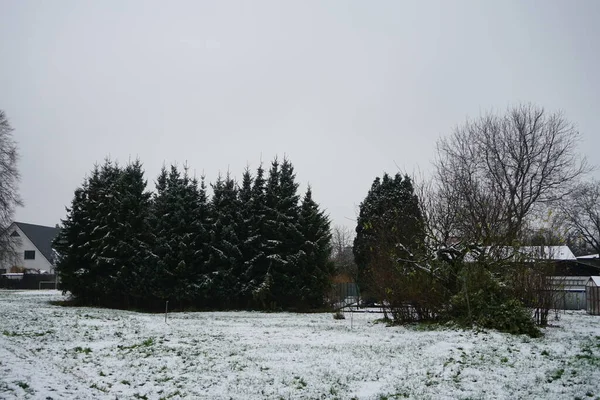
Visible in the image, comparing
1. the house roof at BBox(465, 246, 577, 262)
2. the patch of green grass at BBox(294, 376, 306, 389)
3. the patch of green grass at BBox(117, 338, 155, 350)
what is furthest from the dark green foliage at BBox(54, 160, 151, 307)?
the patch of green grass at BBox(294, 376, 306, 389)

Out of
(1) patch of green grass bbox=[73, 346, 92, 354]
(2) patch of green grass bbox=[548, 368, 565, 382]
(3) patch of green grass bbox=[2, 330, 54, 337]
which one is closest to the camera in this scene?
(2) patch of green grass bbox=[548, 368, 565, 382]

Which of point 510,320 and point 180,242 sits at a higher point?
point 180,242

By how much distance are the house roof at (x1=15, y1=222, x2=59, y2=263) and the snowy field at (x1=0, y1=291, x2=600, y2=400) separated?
56929 millimetres

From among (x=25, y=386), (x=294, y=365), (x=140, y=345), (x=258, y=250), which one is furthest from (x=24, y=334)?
(x=258, y=250)

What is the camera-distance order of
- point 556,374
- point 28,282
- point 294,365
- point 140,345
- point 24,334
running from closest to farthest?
1. point 556,374
2. point 294,365
3. point 140,345
4. point 24,334
5. point 28,282

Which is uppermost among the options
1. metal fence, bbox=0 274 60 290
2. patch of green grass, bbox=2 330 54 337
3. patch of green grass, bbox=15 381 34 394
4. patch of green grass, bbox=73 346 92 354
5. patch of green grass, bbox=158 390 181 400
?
patch of green grass, bbox=15 381 34 394

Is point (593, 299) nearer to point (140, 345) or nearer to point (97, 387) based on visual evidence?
point (140, 345)

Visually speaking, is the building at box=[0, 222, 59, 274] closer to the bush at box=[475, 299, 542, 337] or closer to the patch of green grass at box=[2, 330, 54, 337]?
the patch of green grass at box=[2, 330, 54, 337]

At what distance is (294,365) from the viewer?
10.3 metres

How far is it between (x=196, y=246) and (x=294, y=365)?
22559 millimetres

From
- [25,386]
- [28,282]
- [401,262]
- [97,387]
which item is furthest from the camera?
[28,282]

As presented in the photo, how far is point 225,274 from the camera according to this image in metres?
30.8

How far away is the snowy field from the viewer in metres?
7.96

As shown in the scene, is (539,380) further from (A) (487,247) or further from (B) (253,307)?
(B) (253,307)
